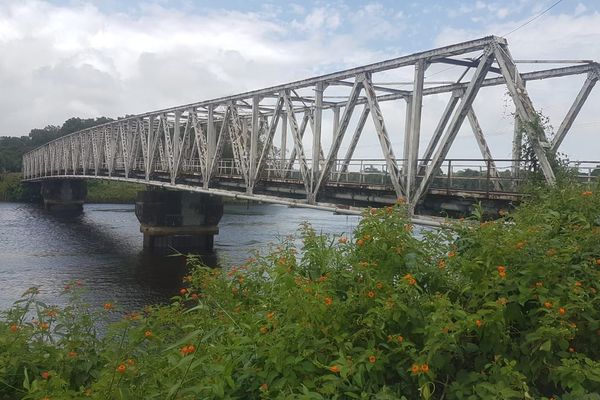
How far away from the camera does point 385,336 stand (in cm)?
470

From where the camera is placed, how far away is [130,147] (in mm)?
46969

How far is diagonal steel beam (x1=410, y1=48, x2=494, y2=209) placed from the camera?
44.6 ft

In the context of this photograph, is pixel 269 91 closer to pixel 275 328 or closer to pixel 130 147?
pixel 275 328

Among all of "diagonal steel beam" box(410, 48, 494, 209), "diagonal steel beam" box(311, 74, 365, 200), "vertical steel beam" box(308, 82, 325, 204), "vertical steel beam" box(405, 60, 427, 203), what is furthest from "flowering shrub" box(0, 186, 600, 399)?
"vertical steel beam" box(308, 82, 325, 204)

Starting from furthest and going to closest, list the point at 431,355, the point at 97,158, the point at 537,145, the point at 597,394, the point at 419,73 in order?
the point at 97,158, the point at 419,73, the point at 537,145, the point at 431,355, the point at 597,394

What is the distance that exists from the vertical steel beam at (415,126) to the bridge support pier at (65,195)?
75.9 meters

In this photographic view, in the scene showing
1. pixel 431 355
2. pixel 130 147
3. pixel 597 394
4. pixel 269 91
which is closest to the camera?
pixel 597 394

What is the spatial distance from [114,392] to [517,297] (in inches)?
143

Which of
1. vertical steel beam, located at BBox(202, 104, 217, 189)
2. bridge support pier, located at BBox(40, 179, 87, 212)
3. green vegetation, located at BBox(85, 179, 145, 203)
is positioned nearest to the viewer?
vertical steel beam, located at BBox(202, 104, 217, 189)

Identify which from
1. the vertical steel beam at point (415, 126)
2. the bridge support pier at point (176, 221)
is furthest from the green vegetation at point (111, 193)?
the vertical steel beam at point (415, 126)

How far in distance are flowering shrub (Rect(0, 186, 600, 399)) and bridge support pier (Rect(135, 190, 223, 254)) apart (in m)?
35.4

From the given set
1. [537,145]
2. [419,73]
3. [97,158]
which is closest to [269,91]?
[419,73]

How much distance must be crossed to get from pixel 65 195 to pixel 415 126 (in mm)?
78530

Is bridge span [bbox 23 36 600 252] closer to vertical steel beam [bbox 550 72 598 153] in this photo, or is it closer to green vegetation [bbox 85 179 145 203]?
vertical steel beam [bbox 550 72 598 153]
